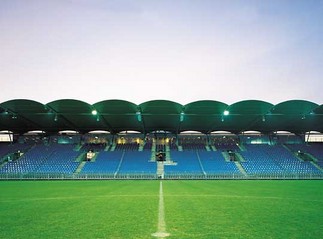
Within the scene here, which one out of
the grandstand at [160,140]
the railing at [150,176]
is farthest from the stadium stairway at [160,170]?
the railing at [150,176]

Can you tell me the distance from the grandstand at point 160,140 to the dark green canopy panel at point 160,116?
12 cm

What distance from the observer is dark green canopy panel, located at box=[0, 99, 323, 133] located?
36719 millimetres

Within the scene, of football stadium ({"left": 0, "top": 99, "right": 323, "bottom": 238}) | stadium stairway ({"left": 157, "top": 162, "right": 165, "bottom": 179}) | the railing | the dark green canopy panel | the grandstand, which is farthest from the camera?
the grandstand

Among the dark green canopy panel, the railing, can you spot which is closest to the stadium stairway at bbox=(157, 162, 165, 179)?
the railing

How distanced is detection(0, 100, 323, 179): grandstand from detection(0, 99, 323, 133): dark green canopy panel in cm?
12

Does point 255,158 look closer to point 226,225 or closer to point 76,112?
point 76,112

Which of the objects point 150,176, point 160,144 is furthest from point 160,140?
point 150,176

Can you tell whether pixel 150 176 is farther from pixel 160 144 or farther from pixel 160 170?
pixel 160 144

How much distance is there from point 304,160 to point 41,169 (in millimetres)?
37001

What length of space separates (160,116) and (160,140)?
10.4 metres

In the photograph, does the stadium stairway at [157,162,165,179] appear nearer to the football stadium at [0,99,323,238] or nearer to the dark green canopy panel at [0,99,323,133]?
the football stadium at [0,99,323,238]

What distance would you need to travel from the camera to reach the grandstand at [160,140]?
3706 cm

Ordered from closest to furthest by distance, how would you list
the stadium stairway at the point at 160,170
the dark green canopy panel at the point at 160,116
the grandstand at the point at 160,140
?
the dark green canopy panel at the point at 160,116
the stadium stairway at the point at 160,170
the grandstand at the point at 160,140

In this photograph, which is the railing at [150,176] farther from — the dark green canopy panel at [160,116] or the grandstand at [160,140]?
the dark green canopy panel at [160,116]
